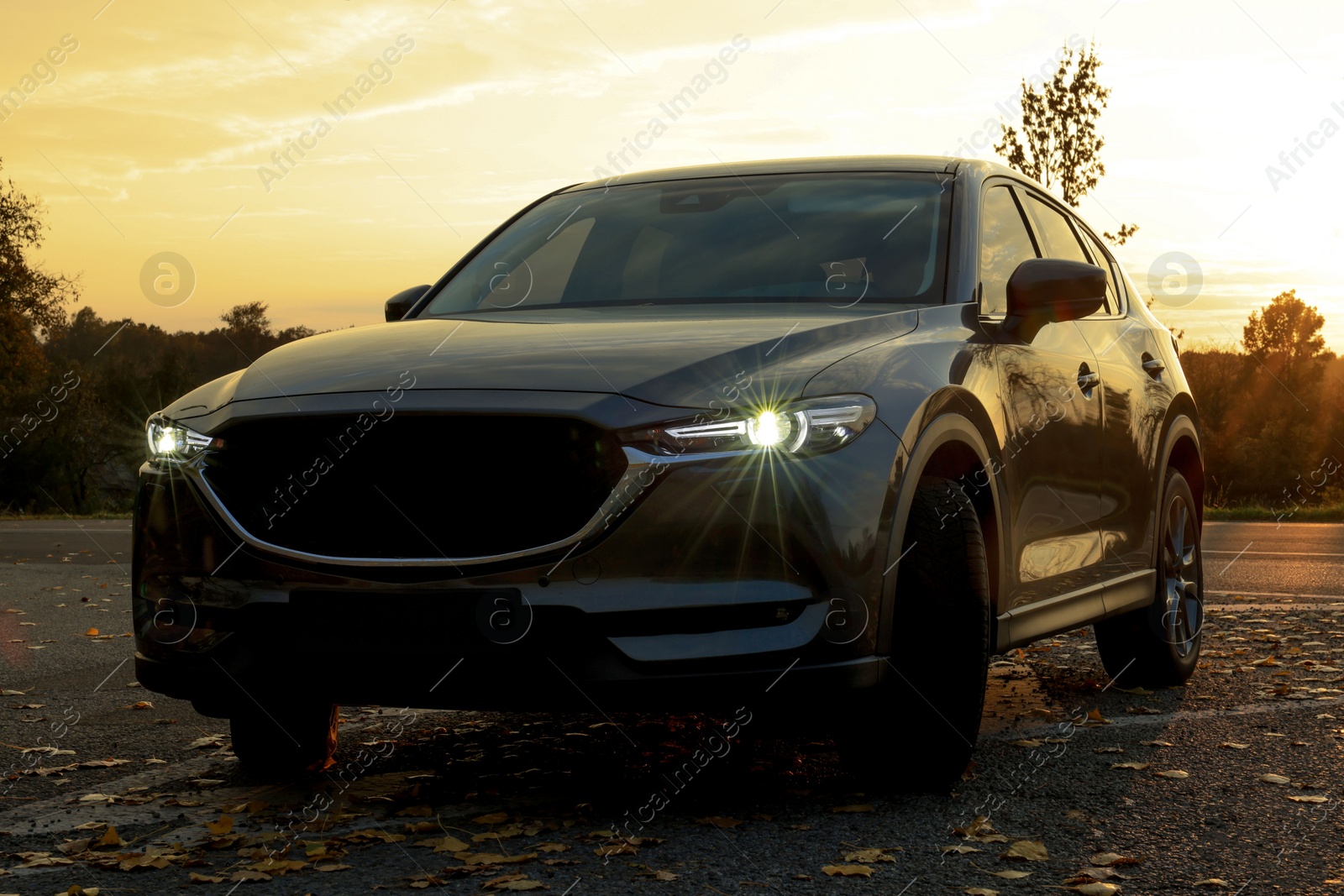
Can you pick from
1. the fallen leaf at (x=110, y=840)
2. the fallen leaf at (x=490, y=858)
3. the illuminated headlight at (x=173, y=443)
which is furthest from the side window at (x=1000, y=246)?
the fallen leaf at (x=110, y=840)

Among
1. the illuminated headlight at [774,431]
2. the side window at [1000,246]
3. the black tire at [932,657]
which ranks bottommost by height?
the black tire at [932,657]

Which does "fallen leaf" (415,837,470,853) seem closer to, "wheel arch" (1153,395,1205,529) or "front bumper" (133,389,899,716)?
"front bumper" (133,389,899,716)

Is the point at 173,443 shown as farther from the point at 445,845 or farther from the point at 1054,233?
the point at 1054,233

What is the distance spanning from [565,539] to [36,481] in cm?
5947

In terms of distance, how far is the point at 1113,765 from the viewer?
4.60m

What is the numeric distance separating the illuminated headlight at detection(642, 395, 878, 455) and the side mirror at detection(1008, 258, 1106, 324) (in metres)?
1.31

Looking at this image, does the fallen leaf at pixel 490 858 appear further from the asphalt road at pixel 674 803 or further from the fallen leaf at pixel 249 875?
the fallen leaf at pixel 249 875

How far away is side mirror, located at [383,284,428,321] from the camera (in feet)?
17.6

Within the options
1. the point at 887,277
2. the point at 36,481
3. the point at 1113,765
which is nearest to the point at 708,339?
the point at 887,277

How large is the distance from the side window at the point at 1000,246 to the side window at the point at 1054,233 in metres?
0.22

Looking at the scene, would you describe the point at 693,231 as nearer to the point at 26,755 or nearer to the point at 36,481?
the point at 26,755

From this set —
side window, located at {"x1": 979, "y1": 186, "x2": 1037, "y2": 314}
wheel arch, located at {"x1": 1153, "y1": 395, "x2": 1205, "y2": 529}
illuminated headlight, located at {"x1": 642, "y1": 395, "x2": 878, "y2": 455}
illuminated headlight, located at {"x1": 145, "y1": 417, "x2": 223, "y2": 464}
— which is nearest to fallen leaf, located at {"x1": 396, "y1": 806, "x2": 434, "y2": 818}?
illuminated headlight, located at {"x1": 145, "y1": 417, "x2": 223, "y2": 464}

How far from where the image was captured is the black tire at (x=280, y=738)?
4.38m

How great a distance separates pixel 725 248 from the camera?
4.89m
